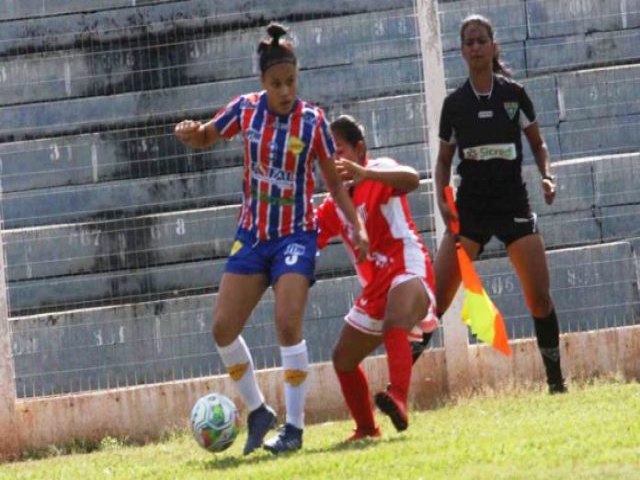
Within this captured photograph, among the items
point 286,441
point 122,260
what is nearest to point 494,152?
point 286,441

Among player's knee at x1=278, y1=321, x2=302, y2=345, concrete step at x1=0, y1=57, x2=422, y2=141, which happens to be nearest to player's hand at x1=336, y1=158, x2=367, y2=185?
player's knee at x1=278, y1=321, x2=302, y2=345

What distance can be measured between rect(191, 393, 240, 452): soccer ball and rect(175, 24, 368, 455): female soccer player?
127 mm

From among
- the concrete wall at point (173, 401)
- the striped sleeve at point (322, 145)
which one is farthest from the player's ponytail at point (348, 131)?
the concrete wall at point (173, 401)

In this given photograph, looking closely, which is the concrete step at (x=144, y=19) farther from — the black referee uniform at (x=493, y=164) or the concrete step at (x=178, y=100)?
the black referee uniform at (x=493, y=164)

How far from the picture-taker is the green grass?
21.8 feet

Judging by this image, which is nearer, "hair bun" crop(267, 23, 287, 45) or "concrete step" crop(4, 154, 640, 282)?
"hair bun" crop(267, 23, 287, 45)

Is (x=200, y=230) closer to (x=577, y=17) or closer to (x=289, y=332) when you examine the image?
(x=577, y=17)

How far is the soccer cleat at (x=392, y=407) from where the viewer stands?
806 cm

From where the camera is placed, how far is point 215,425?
26.7 ft

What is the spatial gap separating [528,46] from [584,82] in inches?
30.4

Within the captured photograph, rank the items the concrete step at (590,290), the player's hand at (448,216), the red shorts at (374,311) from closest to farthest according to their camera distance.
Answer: the red shorts at (374,311), the player's hand at (448,216), the concrete step at (590,290)

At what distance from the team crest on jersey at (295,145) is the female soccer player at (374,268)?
0.42 m

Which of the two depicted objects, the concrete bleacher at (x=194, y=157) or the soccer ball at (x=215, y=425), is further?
the concrete bleacher at (x=194, y=157)

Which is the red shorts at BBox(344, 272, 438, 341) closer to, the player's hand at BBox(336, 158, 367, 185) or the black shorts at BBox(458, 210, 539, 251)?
the player's hand at BBox(336, 158, 367, 185)
